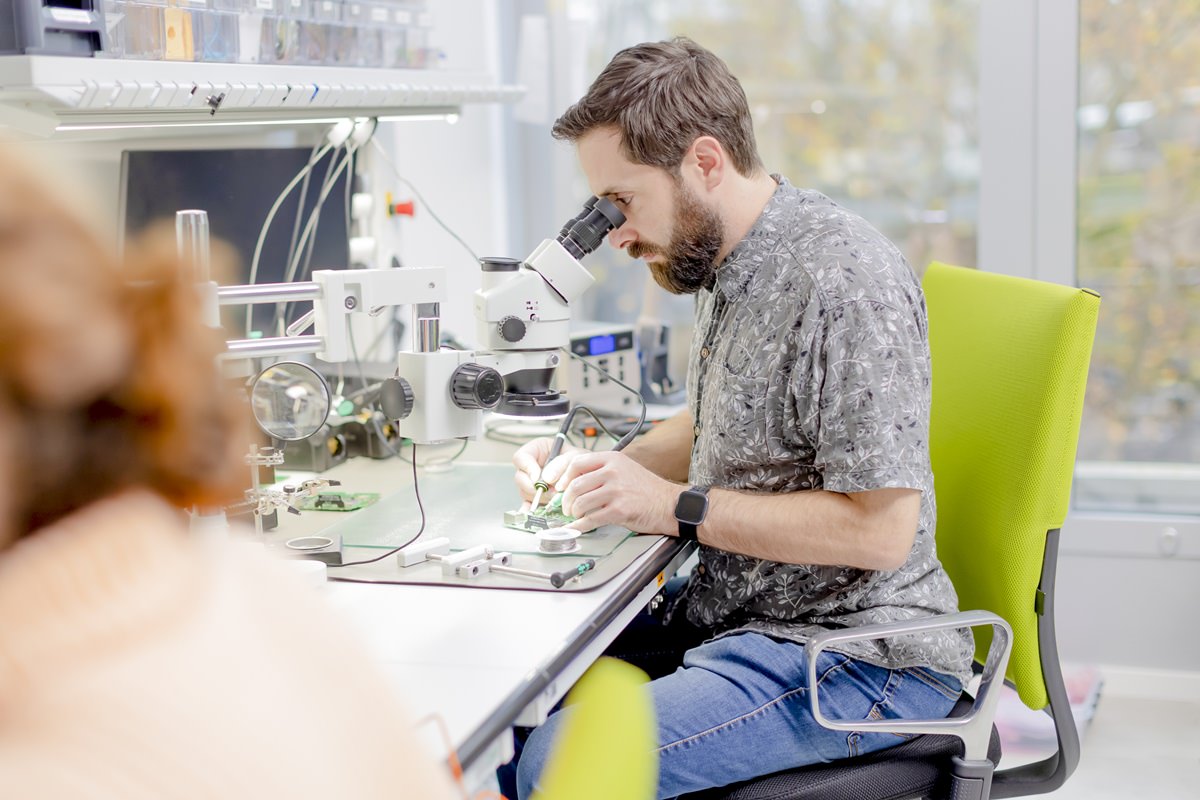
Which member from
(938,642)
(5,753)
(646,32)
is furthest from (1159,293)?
(5,753)

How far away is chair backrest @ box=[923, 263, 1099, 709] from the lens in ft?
5.40

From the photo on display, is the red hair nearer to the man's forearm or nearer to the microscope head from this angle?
the microscope head

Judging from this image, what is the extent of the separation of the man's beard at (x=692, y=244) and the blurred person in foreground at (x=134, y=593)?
116 cm

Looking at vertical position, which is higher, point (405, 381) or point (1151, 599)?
point (405, 381)

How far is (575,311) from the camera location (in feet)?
11.8

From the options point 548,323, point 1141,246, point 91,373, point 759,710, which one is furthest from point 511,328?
point 1141,246

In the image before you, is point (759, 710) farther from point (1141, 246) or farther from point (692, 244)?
point (1141, 246)

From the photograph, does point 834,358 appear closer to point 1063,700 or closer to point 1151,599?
point 1063,700

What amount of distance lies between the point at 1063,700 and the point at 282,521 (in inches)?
46.3

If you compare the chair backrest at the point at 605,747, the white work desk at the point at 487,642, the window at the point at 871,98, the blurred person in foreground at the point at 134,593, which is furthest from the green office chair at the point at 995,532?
the window at the point at 871,98

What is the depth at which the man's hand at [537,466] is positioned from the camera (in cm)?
184

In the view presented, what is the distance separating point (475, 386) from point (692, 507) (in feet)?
1.14

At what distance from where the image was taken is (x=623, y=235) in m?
1.91

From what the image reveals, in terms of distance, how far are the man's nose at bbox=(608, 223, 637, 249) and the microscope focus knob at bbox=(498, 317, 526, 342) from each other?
0.88 ft
